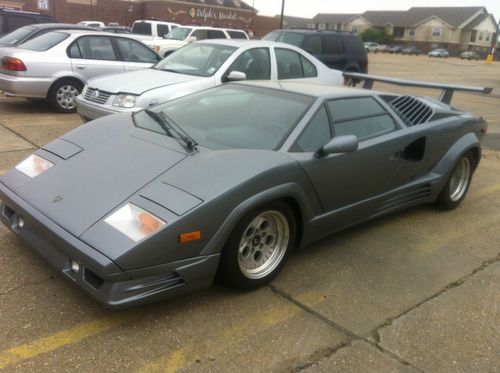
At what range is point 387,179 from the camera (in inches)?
160

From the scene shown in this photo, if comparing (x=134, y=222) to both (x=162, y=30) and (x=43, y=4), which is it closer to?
(x=162, y=30)

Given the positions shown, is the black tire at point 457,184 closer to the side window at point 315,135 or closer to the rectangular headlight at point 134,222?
the side window at point 315,135

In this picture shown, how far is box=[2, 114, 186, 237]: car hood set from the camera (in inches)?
110

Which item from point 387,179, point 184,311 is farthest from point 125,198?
point 387,179

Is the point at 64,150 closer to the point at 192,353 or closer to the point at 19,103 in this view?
the point at 192,353

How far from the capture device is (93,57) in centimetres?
888

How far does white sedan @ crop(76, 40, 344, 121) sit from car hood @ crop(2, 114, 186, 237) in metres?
2.79

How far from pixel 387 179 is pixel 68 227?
258cm

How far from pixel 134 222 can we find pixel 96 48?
725 cm

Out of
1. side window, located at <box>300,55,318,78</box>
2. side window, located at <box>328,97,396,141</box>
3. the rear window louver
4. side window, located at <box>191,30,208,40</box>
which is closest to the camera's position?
side window, located at <box>328,97,396,141</box>

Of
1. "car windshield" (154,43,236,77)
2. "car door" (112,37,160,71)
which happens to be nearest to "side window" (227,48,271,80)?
"car windshield" (154,43,236,77)

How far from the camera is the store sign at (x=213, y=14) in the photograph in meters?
49.1

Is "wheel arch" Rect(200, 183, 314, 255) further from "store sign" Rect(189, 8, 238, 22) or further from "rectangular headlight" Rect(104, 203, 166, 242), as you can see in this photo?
"store sign" Rect(189, 8, 238, 22)

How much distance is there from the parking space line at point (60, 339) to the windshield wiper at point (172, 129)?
1140 mm
